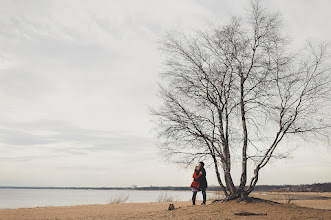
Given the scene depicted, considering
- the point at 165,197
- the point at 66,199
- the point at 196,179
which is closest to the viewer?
the point at 196,179

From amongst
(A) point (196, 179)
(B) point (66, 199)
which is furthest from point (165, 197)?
(B) point (66, 199)

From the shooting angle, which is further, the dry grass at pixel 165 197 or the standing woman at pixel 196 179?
the dry grass at pixel 165 197

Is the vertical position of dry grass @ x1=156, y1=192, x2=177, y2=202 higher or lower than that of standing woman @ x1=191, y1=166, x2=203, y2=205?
lower

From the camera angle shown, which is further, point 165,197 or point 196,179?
point 165,197

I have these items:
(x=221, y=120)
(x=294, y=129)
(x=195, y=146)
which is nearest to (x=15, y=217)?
(x=195, y=146)

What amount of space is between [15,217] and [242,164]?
10097 mm

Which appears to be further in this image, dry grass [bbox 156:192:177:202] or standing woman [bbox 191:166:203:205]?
dry grass [bbox 156:192:177:202]

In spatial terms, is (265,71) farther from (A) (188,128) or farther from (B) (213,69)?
(A) (188,128)

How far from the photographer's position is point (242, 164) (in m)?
15.0

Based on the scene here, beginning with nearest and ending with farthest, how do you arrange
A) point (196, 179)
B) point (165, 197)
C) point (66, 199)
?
1. point (196, 179)
2. point (165, 197)
3. point (66, 199)

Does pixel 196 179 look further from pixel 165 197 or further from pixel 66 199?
pixel 66 199

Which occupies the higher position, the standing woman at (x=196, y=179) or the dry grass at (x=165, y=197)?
the standing woman at (x=196, y=179)

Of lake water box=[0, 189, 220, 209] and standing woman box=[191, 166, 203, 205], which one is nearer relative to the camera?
standing woman box=[191, 166, 203, 205]

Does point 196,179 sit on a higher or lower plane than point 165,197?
higher
